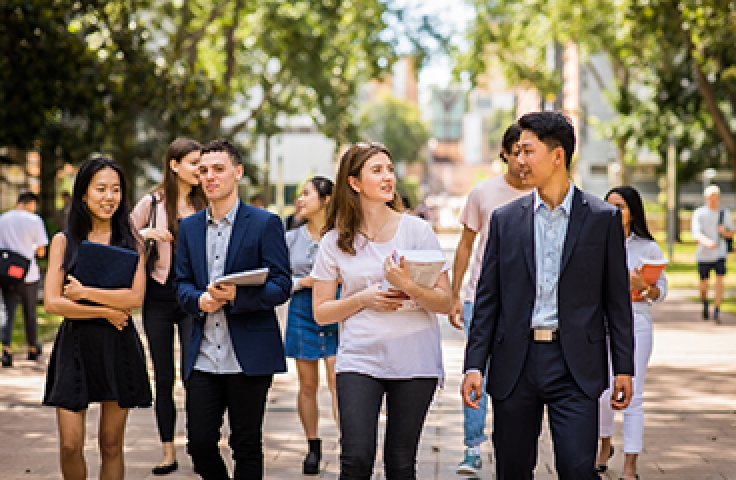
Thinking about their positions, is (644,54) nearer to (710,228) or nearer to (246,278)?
(710,228)

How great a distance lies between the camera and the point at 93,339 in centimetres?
537

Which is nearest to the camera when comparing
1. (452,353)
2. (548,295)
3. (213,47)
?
(548,295)

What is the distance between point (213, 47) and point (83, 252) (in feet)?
101

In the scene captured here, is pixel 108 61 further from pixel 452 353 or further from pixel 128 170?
pixel 452 353

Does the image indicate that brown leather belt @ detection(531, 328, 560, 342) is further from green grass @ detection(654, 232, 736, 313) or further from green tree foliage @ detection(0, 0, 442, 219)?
green tree foliage @ detection(0, 0, 442, 219)

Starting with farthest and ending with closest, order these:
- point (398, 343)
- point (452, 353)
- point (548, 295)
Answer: point (452, 353) < point (398, 343) < point (548, 295)

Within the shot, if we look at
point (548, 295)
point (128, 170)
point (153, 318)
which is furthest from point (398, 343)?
point (128, 170)

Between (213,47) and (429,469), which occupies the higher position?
(213,47)

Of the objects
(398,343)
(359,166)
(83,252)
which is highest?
(359,166)

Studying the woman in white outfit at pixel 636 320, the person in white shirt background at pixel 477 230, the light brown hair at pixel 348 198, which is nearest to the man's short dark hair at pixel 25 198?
the person in white shirt background at pixel 477 230

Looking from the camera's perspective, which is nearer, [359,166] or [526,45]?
[359,166]

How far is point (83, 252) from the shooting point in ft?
17.6

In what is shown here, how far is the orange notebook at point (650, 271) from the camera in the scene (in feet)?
23.1

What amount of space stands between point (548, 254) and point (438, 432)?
14.3 ft
